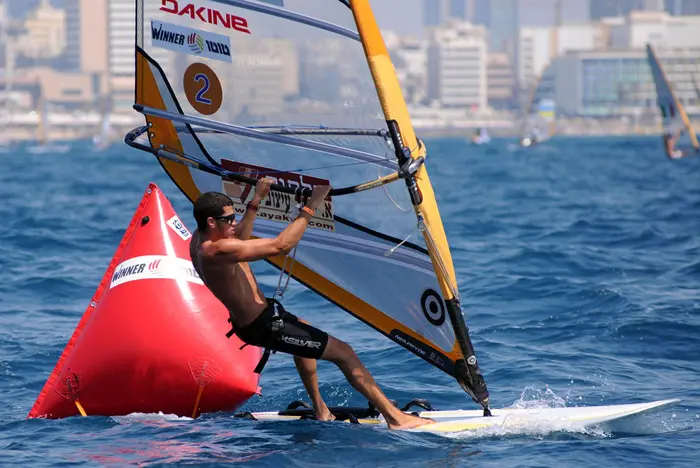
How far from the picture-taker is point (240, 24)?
6.66 m

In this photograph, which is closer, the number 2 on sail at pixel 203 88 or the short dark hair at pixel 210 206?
the short dark hair at pixel 210 206

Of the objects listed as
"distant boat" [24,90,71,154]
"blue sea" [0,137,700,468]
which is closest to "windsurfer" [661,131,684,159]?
"blue sea" [0,137,700,468]

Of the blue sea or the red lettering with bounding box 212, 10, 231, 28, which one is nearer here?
the blue sea

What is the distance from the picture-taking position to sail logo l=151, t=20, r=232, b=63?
21.9 feet

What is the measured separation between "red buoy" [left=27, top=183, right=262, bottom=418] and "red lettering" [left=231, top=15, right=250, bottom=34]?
1.82 metres

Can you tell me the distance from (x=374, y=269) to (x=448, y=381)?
7.06 ft

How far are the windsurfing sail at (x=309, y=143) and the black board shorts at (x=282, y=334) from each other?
634 mm

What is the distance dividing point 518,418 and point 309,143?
2217 mm

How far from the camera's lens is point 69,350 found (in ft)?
25.0

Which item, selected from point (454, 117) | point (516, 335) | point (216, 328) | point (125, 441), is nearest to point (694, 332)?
point (516, 335)

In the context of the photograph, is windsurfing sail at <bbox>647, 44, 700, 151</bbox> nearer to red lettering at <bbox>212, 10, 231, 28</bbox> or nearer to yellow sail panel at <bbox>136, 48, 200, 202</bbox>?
yellow sail panel at <bbox>136, 48, 200, 202</bbox>

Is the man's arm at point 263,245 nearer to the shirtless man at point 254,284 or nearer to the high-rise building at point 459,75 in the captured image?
the shirtless man at point 254,284

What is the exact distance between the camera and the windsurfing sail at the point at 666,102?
37.6 m

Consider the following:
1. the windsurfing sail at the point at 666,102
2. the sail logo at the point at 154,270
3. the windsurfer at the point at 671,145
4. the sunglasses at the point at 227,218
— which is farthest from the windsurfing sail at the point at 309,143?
the windsurfer at the point at 671,145
